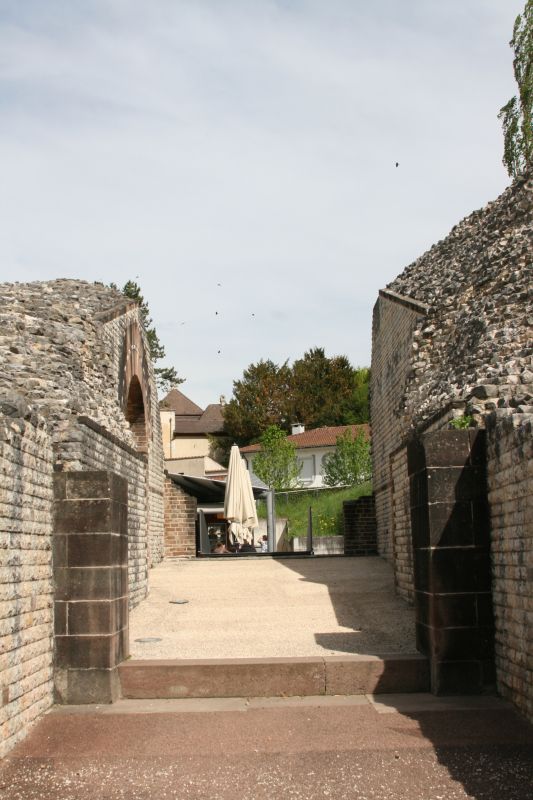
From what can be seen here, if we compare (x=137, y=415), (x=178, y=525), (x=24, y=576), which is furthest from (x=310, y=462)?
(x=24, y=576)

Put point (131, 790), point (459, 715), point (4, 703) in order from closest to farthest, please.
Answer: point (131, 790), point (4, 703), point (459, 715)

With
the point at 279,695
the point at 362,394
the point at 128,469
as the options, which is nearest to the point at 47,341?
the point at 128,469

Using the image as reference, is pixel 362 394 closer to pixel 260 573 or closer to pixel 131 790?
pixel 260 573

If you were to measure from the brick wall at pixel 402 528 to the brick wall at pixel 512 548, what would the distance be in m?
3.05

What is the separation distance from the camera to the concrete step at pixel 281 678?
6.62 meters

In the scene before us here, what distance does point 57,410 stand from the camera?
8.05 meters

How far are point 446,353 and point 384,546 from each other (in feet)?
16.7

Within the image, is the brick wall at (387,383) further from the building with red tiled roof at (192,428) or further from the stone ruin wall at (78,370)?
the building with red tiled roof at (192,428)

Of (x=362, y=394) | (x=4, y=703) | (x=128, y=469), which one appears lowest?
(x=4, y=703)

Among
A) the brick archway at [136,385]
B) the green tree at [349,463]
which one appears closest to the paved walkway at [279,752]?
the brick archway at [136,385]

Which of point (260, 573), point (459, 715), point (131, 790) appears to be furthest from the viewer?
point (260, 573)

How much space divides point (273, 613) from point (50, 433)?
3.81 m

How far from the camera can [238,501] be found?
57.2ft

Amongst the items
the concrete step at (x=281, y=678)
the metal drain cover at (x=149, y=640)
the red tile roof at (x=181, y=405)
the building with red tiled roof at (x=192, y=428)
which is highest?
the red tile roof at (x=181, y=405)
